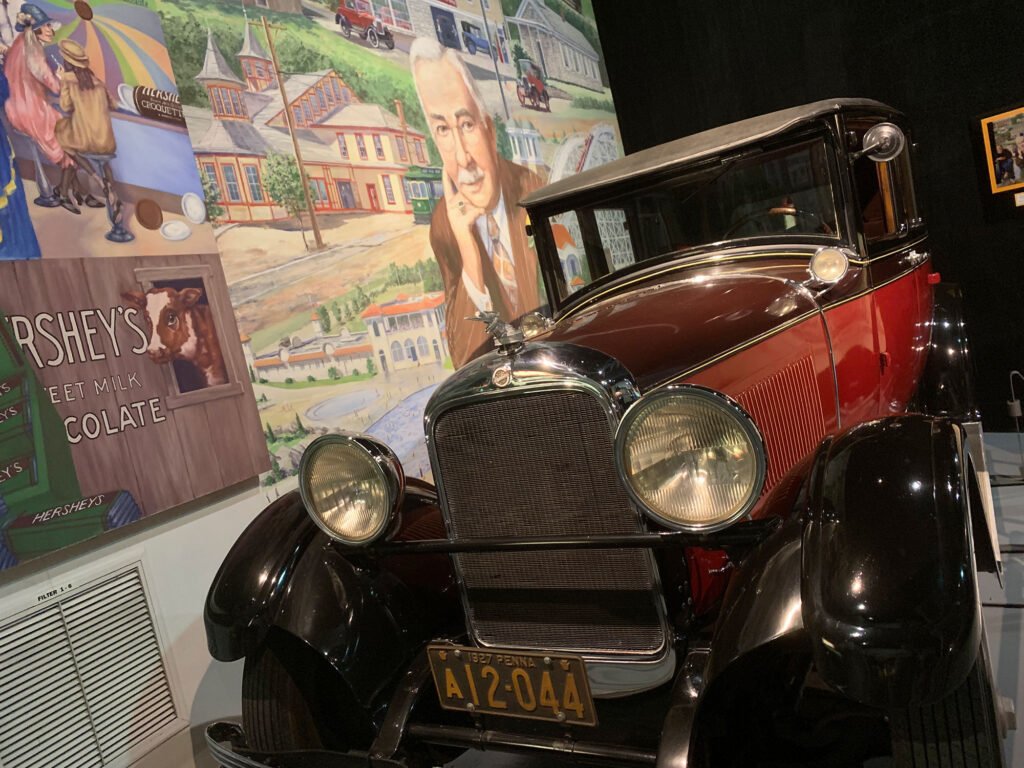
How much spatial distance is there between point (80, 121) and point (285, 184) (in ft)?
2.74

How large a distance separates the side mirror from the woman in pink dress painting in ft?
7.89

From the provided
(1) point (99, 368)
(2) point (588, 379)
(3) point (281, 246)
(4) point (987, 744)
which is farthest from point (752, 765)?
(3) point (281, 246)

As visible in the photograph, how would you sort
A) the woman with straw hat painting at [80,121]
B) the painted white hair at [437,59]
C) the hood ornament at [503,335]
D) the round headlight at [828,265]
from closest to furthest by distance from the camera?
the hood ornament at [503,335]
the round headlight at [828,265]
the woman with straw hat painting at [80,121]
the painted white hair at [437,59]

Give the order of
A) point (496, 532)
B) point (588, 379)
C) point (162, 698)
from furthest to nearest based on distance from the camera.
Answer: point (162, 698), point (496, 532), point (588, 379)

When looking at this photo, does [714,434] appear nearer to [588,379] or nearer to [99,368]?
[588,379]

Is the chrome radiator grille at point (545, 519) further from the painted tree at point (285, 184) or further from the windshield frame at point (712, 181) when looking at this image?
the painted tree at point (285, 184)

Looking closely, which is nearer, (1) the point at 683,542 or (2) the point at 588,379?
(1) the point at 683,542

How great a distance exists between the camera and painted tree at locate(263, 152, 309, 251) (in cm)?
304

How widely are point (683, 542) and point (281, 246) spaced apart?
2171mm

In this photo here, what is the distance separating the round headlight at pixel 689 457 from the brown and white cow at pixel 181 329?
1727 mm

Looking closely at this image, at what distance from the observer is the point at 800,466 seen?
168 cm

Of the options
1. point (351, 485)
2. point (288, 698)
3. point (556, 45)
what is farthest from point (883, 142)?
point (556, 45)

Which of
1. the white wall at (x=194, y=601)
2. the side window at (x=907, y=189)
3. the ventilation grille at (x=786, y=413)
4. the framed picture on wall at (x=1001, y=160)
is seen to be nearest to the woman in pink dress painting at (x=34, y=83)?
the white wall at (x=194, y=601)

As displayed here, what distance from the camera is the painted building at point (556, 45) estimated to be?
4969 mm
